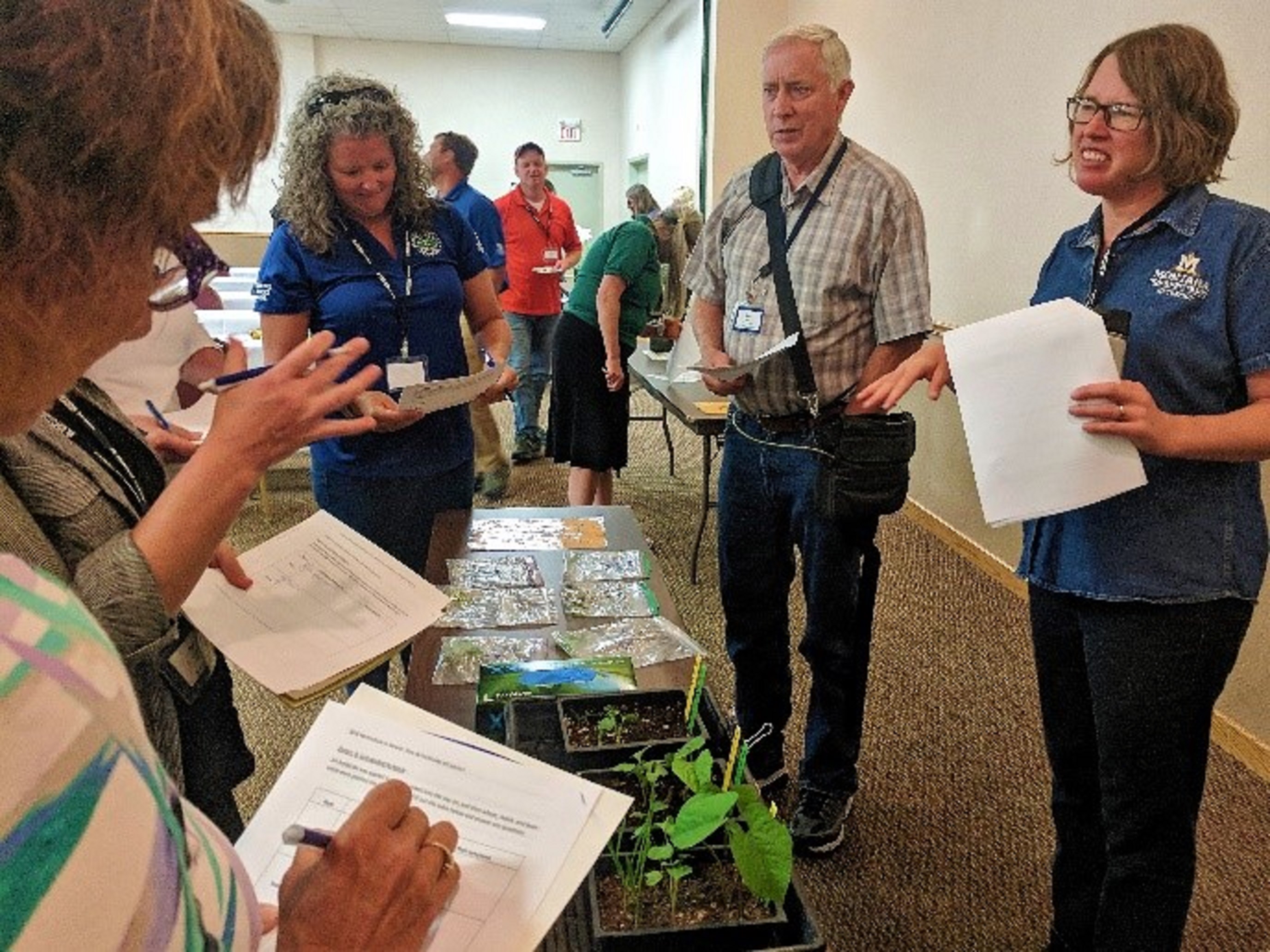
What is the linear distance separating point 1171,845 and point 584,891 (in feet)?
3.01

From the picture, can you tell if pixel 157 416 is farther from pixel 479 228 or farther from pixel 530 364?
pixel 530 364

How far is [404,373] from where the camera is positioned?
1820mm

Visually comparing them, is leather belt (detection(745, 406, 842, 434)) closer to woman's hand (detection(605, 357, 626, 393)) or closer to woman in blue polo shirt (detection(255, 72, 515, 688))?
woman in blue polo shirt (detection(255, 72, 515, 688))

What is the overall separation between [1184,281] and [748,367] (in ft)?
2.45

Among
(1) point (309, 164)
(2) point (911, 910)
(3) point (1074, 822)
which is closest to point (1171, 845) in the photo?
(3) point (1074, 822)

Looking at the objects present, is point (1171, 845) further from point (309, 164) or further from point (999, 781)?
point (309, 164)

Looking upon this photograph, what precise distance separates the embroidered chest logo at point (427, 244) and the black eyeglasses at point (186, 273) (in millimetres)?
1179

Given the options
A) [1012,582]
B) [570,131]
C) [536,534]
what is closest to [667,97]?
[570,131]

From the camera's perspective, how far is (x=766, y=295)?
1.90 meters

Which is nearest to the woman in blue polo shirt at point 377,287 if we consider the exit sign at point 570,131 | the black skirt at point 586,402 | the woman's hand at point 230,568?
the woman's hand at point 230,568

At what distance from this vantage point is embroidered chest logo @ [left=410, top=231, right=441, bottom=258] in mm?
1895

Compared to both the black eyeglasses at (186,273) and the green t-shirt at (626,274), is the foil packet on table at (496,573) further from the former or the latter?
the green t-shirt at (626,274)

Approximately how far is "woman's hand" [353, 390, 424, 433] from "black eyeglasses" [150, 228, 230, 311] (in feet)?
2.85

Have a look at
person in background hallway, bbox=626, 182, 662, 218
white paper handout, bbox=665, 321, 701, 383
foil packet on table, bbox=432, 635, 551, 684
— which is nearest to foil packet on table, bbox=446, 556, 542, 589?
foil packet on table, bbox=432, 635, 551, 684
